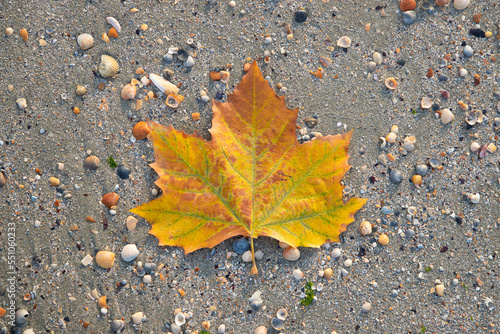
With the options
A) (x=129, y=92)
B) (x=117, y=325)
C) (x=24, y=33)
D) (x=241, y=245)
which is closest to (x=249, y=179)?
(x=241, y=245)

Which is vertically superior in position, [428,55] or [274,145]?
[428,55]

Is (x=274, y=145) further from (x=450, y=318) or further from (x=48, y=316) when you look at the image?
(x=48, y=316)

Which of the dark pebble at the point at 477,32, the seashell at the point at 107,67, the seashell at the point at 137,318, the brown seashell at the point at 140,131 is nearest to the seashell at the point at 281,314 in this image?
the seashell at the point at 137,318

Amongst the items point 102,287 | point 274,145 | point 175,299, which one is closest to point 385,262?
point 274,145

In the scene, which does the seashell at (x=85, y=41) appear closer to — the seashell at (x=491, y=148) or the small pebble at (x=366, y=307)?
the small pebble at (x=366, y=307)

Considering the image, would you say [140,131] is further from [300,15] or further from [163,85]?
[300,15]
